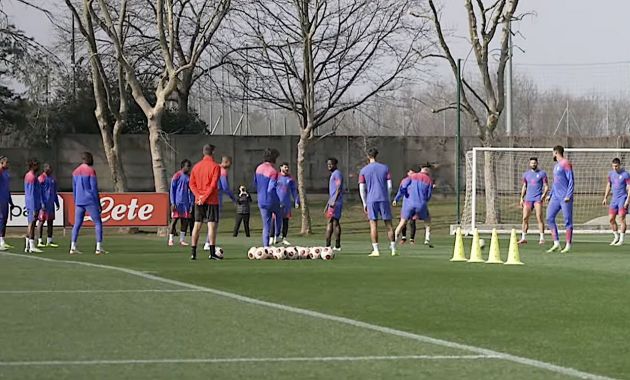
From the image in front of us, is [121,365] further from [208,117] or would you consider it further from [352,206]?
[208,117]

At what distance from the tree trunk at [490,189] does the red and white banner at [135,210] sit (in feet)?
36.0

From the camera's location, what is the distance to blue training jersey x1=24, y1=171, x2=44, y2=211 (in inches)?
1029

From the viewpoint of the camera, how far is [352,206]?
54.0 m

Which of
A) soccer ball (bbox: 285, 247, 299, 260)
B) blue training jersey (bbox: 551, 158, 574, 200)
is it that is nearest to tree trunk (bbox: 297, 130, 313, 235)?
blue training jersey (bbox: 551, 158, 574, 200)

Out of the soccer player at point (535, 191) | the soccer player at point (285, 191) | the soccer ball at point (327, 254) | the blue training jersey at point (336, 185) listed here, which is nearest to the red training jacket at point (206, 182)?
A: the soccer ball at point (327, 254)

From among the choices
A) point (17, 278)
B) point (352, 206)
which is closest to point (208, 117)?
point (352, 206)

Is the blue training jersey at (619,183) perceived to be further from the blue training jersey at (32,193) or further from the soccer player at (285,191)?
the blue training jersey at (32,193)

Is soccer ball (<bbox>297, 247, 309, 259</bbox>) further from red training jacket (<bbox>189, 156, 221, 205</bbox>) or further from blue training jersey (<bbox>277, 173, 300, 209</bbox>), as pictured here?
blue training jersey (<bbox>277, 173, 300, 209</bbox>)

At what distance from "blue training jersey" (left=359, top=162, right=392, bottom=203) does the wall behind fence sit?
32.3 m

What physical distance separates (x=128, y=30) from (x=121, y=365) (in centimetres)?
4266

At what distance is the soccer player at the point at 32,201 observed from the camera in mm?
25703

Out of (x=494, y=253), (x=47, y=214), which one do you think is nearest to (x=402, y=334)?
Answer: (x=494, y=253)

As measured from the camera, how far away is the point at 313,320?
11.9 meters

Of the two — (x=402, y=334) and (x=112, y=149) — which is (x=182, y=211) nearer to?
(x=112, y=149)
